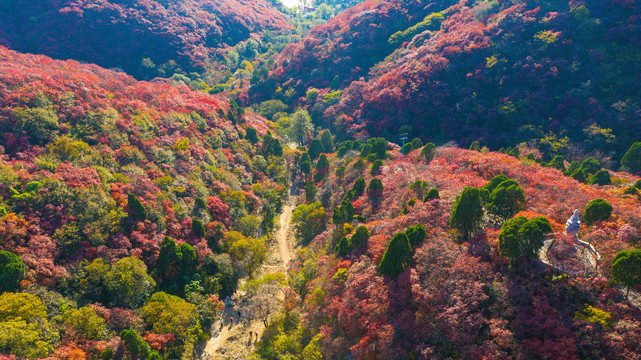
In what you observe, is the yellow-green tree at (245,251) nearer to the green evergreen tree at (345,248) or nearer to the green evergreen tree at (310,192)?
the green evergreen tree at (345,248)

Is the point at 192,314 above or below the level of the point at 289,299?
below

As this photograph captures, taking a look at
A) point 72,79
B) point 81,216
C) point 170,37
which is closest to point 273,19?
point 170,37

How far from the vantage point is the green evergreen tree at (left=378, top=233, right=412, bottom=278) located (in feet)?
76.4

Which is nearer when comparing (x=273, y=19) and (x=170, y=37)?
(x=170, y=37)

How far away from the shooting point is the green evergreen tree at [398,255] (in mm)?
23281

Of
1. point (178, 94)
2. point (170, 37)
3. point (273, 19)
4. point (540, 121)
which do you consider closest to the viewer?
point (540, 121)

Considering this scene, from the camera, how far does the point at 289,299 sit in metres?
30.4

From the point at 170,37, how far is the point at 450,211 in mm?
105407

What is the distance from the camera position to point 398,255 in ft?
76.6

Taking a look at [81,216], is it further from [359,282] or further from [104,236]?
[359,282]

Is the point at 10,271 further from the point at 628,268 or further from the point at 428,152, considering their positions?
the point at 428,152

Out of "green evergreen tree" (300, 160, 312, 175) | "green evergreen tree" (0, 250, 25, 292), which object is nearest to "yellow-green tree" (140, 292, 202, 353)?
"green evergreen tree" (0, 250, 25, 292)

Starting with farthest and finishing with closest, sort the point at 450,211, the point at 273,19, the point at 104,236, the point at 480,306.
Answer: the point at 273,19 → the point at 104,236 → the point at 450,211 → the point at 480,306

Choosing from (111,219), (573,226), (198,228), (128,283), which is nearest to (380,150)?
(198,228)
